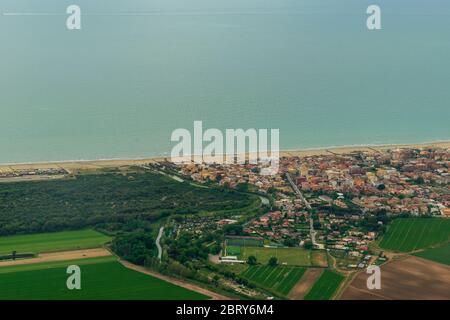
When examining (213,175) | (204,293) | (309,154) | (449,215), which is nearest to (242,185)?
(213,175)

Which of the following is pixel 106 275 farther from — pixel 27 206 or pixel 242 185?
pixel 242 185

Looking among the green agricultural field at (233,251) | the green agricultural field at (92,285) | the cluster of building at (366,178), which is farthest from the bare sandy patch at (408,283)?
the cluster of building at (366,178)

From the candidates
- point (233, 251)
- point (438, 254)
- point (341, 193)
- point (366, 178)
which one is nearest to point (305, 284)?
point (233, 251)

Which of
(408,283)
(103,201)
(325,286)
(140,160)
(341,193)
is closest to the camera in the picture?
(325,286)

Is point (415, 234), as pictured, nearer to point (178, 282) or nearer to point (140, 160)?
point (178, 282)

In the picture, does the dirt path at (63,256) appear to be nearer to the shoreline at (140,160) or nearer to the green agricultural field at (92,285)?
the green agricultural field at (92,285)

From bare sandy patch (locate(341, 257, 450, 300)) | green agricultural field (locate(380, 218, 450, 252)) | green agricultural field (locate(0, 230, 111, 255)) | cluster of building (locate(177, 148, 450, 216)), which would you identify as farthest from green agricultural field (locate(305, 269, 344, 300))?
green agricultural field (locate(0, 230, 111, 255))
